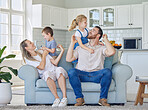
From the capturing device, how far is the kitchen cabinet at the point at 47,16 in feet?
27.1

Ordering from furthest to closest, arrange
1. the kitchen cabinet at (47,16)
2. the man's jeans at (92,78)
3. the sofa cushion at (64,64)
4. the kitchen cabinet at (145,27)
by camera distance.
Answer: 1. the kitchen cabinet at (47,16)
2. the kitchen cabinet at (145,27)
3. the sofa cushion at (64,64)
4. the man's jeans at (92,78)

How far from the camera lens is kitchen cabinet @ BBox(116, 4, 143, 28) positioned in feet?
27.5

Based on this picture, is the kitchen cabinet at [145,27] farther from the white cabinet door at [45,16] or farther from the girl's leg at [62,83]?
the girl's leg at [62,83]

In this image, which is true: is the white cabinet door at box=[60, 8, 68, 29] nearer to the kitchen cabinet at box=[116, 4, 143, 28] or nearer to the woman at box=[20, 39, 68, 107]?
the kitchen cabinet at box=[116, 4, 143, 28]

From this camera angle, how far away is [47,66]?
4.13 m

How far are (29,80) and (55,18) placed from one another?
4.86 metres

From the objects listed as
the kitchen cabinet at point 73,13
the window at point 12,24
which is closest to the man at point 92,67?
the window at point 12,24

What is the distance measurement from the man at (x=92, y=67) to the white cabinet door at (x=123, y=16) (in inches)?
181

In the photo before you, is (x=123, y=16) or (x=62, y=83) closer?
(x=62, y=83)

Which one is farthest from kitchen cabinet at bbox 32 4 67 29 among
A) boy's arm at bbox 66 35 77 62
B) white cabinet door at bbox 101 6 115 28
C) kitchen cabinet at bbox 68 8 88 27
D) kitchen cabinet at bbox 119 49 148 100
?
boy's arm at bbox 66 35 77 62

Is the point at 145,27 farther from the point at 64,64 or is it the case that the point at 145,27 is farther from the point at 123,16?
the point at 64,64

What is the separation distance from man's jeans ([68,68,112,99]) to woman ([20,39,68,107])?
0.16 metres

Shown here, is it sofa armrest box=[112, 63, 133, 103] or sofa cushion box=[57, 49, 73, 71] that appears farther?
sofa cushion box=[57, 49, 73, 71]

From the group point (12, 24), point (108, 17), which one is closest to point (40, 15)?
point (12, 24)
